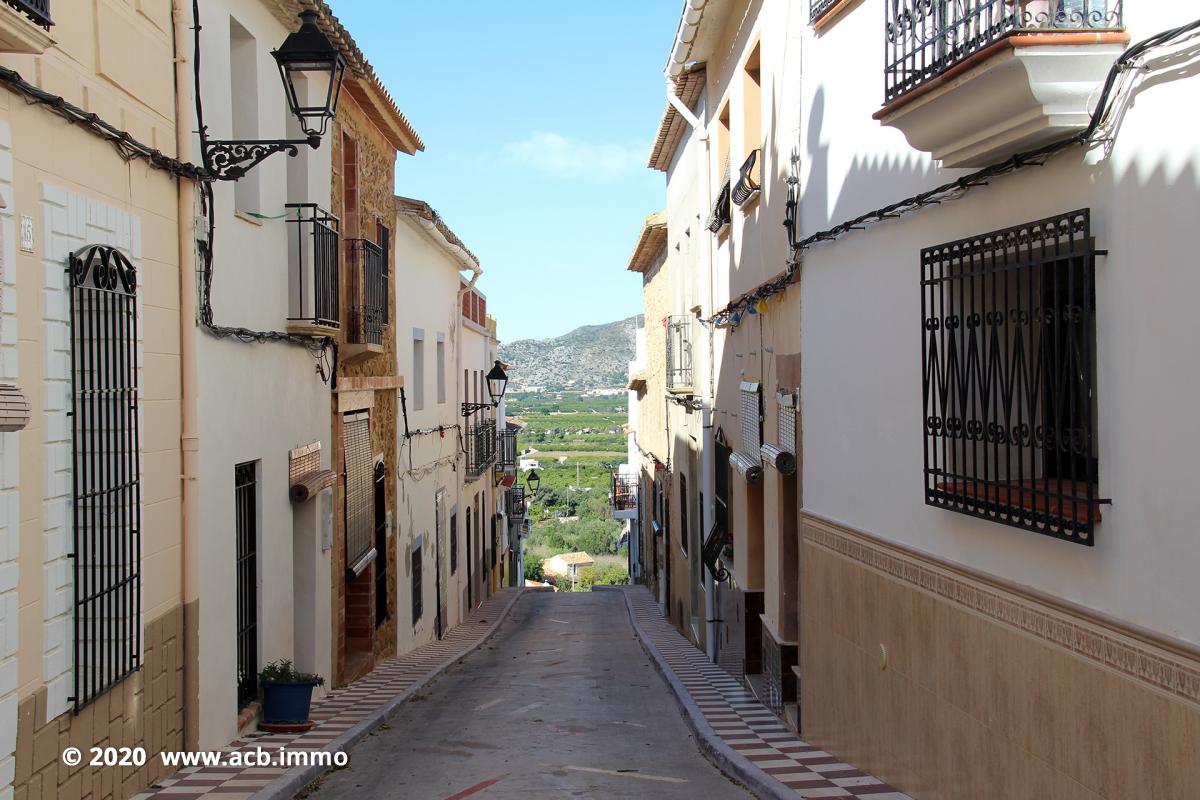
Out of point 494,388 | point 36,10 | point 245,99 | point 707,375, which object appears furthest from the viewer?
point 494,388

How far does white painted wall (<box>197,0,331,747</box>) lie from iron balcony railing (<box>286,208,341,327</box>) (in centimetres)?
10

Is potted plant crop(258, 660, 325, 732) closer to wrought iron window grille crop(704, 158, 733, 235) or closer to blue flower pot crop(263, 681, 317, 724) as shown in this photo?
blue flower pot crop(263, 681, 317, 724)

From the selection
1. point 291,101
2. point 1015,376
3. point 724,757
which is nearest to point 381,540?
point 724,757

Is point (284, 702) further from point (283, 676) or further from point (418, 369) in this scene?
point (418, 369)

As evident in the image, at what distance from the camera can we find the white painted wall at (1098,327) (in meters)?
4.01

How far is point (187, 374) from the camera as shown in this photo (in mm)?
7426

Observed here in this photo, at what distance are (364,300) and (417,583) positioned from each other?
21.7 ft

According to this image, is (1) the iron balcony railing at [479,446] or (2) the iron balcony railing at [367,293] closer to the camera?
(2) the iron balcony railing at [367,293]

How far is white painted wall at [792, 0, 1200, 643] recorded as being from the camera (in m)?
4.01

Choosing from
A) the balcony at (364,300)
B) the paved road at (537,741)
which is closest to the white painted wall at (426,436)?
the paved road at (537,741)

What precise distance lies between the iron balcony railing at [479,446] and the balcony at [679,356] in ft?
21.9

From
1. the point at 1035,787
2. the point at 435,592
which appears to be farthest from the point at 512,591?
the point at 1035,787

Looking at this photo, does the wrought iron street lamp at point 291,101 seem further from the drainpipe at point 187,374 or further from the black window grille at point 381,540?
the black window grille at point 381,540

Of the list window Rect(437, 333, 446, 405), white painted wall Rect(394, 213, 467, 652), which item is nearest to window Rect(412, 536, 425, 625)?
white painted wall Rect(394, 213, 467, 652)
